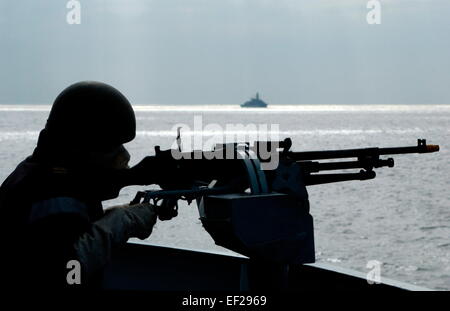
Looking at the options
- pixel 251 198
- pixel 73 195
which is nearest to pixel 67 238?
pixel 73 195

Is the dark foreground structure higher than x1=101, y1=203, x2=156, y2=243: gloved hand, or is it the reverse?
x1=101, y1=203, x2=156, y2=243: gloved hand

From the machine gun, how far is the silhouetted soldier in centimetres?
21

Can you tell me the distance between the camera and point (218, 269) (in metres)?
7.74

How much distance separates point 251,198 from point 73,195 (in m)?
0.86

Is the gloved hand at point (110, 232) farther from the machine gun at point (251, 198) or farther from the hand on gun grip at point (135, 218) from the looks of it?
the machine gun at point (251, 198)

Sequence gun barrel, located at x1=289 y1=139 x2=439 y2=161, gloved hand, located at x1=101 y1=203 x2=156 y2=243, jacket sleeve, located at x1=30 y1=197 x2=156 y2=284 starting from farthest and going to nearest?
gun barrel, located at x1=289 y1=139 x2=439 y2=161 → gloved hand, located at x1=101 y1=203 x2=156 y2=243 → jacket sleeve, located at x1=30 y1=197 x2=156 y2=284

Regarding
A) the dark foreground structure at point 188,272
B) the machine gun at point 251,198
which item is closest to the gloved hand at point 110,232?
the machine gun at point 251,198

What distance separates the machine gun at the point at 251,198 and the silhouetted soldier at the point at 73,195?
0.21 metres

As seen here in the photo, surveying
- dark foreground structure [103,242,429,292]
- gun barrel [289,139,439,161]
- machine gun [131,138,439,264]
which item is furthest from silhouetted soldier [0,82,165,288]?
dark foreground structure [103,242,429,292]

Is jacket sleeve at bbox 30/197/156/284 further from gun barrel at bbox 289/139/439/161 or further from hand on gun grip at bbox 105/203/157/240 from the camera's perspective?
gun barrel at bbox 289/139/439/161

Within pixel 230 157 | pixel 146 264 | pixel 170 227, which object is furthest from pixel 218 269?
pixel 170 227

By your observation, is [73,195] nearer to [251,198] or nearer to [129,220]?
[129,220]

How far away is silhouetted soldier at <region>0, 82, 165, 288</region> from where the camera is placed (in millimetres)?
3488
